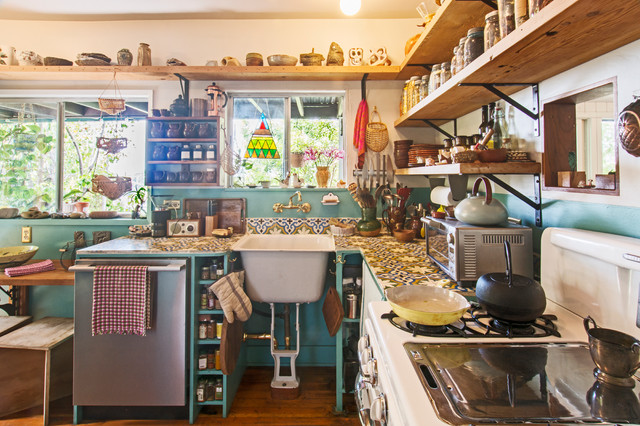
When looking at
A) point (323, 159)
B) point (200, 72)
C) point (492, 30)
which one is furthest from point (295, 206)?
point (492, 30)

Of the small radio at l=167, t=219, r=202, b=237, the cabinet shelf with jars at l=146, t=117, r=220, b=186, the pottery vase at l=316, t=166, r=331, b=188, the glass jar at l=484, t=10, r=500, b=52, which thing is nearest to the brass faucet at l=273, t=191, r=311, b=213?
Result: the pottery vase at l=316, t=166, r=331, b=188

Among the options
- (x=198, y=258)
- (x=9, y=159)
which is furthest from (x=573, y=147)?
(x=9, y=159)

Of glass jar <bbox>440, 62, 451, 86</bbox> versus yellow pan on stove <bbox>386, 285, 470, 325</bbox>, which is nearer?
yellow pan on stove <bbox>386, 285, 470, 325</bbox>

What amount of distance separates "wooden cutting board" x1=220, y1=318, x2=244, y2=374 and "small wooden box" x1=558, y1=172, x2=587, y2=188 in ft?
6.20

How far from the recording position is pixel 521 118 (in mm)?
1530

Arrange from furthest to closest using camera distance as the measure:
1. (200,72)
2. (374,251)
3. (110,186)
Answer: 1. (200,72)
2. (110,186)
3. (374,251)

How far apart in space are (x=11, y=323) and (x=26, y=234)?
76cm

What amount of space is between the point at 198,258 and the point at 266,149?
1.12 m

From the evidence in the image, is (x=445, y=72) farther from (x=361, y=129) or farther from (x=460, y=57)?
(x=361, y=129)

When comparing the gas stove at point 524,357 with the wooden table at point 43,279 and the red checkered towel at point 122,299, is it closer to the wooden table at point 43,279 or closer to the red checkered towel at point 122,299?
the red checkered towel at point 122,299

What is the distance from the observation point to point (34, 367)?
6.79 feet

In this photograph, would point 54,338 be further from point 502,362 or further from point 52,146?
point 502,362

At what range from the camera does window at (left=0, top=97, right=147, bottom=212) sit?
2865 millimetres

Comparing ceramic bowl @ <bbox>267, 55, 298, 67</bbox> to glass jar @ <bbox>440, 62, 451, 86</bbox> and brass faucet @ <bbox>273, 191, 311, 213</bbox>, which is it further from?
glass jar @ <bbox>440, 62, 451, 86</bbox>
